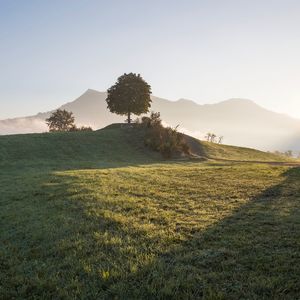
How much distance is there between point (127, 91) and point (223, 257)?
72.7 meters

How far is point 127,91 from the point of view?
80688 mm

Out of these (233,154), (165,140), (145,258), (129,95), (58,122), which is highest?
(129,95)

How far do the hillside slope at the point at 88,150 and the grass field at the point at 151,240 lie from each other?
23540 mm

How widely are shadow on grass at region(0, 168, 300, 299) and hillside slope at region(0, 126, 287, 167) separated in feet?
95.2

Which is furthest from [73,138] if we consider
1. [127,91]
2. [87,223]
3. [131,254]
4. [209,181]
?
[131,254]

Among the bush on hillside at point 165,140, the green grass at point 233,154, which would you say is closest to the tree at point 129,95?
the bush on hillside at point 165,140

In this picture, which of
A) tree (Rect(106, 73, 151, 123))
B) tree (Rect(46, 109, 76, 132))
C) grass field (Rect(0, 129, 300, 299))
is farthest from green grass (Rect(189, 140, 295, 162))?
tree (Rect(46, 109, 76, 132))

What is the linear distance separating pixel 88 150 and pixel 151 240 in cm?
4471

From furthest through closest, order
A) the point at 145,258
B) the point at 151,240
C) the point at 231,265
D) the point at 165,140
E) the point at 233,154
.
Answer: the point at 233,154, the point at 165,140, the point at 151,240, the point at 145,258, the point at 231,265

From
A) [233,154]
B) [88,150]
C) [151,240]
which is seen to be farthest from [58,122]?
[151,240]

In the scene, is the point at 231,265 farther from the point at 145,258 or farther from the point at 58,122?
the point at 58,122

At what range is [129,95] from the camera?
80.9 metres

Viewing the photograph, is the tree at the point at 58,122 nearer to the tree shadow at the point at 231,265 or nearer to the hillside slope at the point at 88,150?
the hillside slope at the point at 88,150

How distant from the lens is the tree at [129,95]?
8094 centimetres
